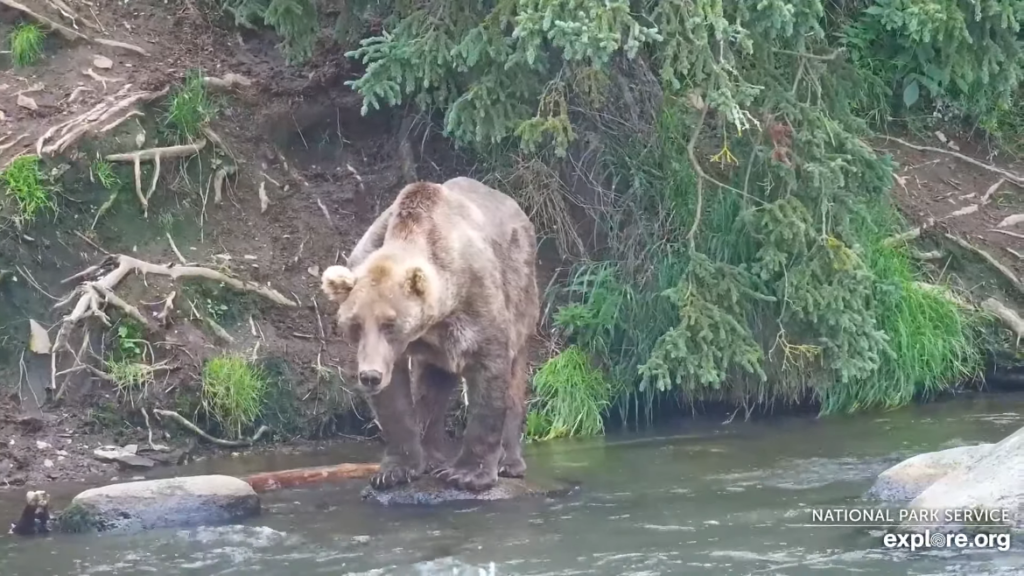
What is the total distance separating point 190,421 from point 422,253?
264 centimetres

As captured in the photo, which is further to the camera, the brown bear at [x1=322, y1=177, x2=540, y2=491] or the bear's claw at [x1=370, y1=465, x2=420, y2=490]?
the bear's claw at [x1=370, y1=465, x2=420, y2=490]

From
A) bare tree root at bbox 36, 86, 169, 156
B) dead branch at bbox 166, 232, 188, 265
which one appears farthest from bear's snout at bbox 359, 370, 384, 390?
bare tree root at bbox 36, 86, 169, 156

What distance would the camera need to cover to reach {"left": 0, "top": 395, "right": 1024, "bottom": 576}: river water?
19.7 feet

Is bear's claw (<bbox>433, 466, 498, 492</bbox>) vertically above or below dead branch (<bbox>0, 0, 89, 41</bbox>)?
below

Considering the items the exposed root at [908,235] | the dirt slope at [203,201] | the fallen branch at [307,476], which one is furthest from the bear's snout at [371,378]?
the exposed root at [908,235]

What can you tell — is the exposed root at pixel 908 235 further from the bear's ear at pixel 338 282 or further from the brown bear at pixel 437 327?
the bear's ear at pixel 338 282

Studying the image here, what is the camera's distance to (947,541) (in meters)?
6.04

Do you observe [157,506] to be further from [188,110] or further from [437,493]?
[188,110]

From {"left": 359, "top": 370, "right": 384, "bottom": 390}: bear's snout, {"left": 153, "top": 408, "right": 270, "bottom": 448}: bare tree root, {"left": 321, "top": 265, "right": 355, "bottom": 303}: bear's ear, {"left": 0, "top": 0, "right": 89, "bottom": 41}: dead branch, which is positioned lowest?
{"left": 153, "top": 408, "right": 270, "bottom": 448}: bare tree root

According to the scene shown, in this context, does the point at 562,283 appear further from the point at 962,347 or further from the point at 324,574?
the point at 324,574

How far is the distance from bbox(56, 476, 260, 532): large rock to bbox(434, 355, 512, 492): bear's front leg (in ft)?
3.65

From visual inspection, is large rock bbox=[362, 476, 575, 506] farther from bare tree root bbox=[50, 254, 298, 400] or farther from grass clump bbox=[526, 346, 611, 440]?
bare tree root bbox=[50, 254, 298, 400]

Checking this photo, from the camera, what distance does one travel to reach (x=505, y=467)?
25.4 feet

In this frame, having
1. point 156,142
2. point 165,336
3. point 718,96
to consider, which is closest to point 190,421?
point 165,336
